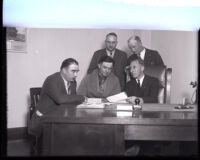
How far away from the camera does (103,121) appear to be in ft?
4.98

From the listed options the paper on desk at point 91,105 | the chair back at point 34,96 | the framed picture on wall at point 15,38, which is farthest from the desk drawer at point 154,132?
the framed picture on wall at point 15,38

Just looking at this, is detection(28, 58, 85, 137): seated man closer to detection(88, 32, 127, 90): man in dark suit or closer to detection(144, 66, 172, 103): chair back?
detection(88, 32, 127, 90): man in dark suit

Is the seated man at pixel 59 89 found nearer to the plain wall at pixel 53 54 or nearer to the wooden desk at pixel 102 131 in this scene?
the plain wall at pixel 53 54

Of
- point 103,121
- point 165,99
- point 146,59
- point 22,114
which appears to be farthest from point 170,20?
point 22,114

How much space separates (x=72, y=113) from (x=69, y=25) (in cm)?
52

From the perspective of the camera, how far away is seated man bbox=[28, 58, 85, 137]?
67.3 inches

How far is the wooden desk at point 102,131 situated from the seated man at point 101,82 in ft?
0.89

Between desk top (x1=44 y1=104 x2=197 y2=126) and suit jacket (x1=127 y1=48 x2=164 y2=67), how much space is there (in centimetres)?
28

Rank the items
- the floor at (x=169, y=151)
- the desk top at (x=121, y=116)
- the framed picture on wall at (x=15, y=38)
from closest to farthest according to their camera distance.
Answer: the desk top at (x=121, y=116) < the floor at (x=169, y=151) < the framed picture on wall at (x=15, y=38)

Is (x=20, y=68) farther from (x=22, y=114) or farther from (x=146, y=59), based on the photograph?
(x=146, y=59)

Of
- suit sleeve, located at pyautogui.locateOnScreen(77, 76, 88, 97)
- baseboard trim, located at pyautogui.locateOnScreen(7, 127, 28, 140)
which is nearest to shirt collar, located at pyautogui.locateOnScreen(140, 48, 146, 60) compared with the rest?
suit sleeve, located at pyautogui.locateOnScreen(77, 76, 88, 97)

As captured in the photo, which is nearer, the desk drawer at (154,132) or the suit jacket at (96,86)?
the desk drawer at (154,132)

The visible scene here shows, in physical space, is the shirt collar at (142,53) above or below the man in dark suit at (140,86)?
above

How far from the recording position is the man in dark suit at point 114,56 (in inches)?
69.5
